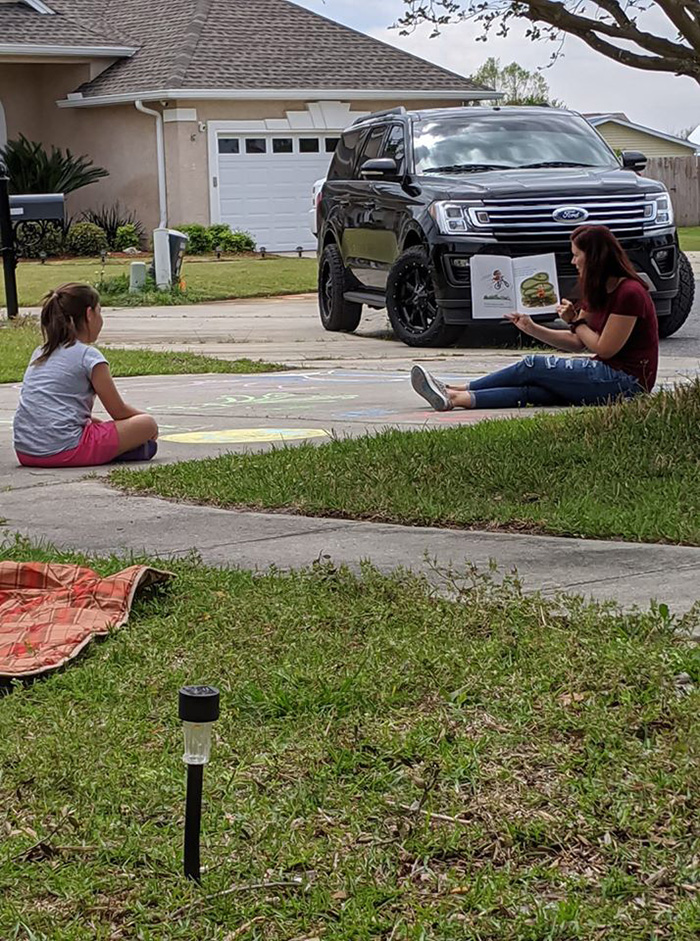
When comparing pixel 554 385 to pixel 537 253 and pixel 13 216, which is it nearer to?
pixel 537 253

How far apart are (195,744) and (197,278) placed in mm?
21465

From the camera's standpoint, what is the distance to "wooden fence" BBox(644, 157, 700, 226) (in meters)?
44.8

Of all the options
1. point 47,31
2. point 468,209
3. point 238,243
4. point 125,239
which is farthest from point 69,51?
point 468,209

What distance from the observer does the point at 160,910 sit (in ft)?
10.5

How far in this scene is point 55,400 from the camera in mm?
8406

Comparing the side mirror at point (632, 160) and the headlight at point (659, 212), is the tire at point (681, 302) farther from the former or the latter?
the side mirror at point (632, 160)

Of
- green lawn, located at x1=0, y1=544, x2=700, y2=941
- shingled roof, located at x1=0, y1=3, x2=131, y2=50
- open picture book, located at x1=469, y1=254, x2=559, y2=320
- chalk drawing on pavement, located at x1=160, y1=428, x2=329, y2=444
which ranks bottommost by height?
chalk drawing on pavement, located at x1=160, y1=428, x2=329, y2=444

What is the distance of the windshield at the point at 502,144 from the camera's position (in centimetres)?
1490

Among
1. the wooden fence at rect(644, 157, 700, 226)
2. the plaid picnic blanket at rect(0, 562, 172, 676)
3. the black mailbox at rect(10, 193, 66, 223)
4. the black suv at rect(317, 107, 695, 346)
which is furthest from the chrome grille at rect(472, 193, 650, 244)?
the wooden fence at rect(644, 157, 700, 226)

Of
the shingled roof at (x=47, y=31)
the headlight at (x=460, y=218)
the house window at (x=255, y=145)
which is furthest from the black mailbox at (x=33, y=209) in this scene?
the shingled roof at (x=47, y=31)

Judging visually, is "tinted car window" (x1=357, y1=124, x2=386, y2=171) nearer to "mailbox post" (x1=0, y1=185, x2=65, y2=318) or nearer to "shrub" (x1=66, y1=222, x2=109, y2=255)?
"mailbox post" (x1=0, y1=185, x2=65, y2=318)

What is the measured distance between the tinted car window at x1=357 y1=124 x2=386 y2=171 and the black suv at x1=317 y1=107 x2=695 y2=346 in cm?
2

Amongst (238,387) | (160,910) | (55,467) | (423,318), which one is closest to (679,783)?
(160,910)

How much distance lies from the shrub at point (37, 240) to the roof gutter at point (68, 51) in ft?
12.8
